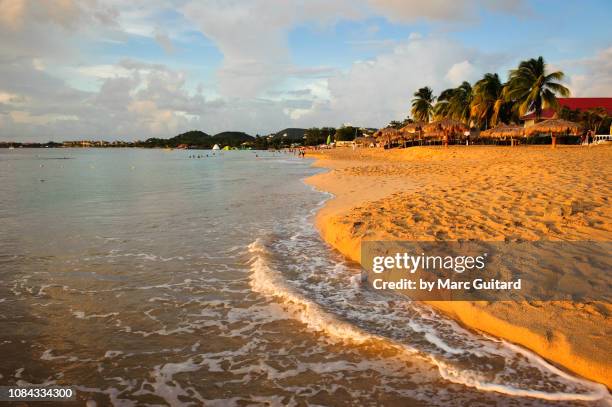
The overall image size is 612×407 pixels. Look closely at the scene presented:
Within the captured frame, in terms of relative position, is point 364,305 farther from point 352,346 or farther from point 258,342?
point 258,342

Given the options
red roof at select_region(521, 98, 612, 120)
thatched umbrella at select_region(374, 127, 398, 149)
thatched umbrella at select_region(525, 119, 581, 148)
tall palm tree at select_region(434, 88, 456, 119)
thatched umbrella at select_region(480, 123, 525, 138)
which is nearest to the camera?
thatched umbrella at select_region(525, 119, 581, 148)

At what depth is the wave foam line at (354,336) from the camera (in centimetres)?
332

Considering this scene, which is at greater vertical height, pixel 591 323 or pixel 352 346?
pixel 591 323

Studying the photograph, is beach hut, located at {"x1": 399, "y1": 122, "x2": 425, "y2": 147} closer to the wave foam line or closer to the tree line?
the tree line

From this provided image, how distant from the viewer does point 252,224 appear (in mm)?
Answer: 10938

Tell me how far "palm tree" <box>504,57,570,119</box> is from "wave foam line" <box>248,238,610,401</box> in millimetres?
34083

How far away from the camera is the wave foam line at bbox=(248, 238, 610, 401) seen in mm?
3324

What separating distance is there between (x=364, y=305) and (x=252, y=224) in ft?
20.3

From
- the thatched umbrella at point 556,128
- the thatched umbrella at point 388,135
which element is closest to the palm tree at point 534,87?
the thatched umbrella at point 556,128

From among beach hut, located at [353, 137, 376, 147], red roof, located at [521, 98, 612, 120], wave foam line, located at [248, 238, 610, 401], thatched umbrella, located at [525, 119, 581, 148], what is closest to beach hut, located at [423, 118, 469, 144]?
thatched umbrella, located at [525, 119, 581, 148]

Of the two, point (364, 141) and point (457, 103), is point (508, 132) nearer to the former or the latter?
point (457, 103)

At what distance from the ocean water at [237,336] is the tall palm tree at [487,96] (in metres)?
36.9

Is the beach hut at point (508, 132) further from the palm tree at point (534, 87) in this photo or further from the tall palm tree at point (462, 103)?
the tall palm tree at point (462, 103)

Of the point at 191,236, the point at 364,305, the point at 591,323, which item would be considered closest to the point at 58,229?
the point at 191,236
